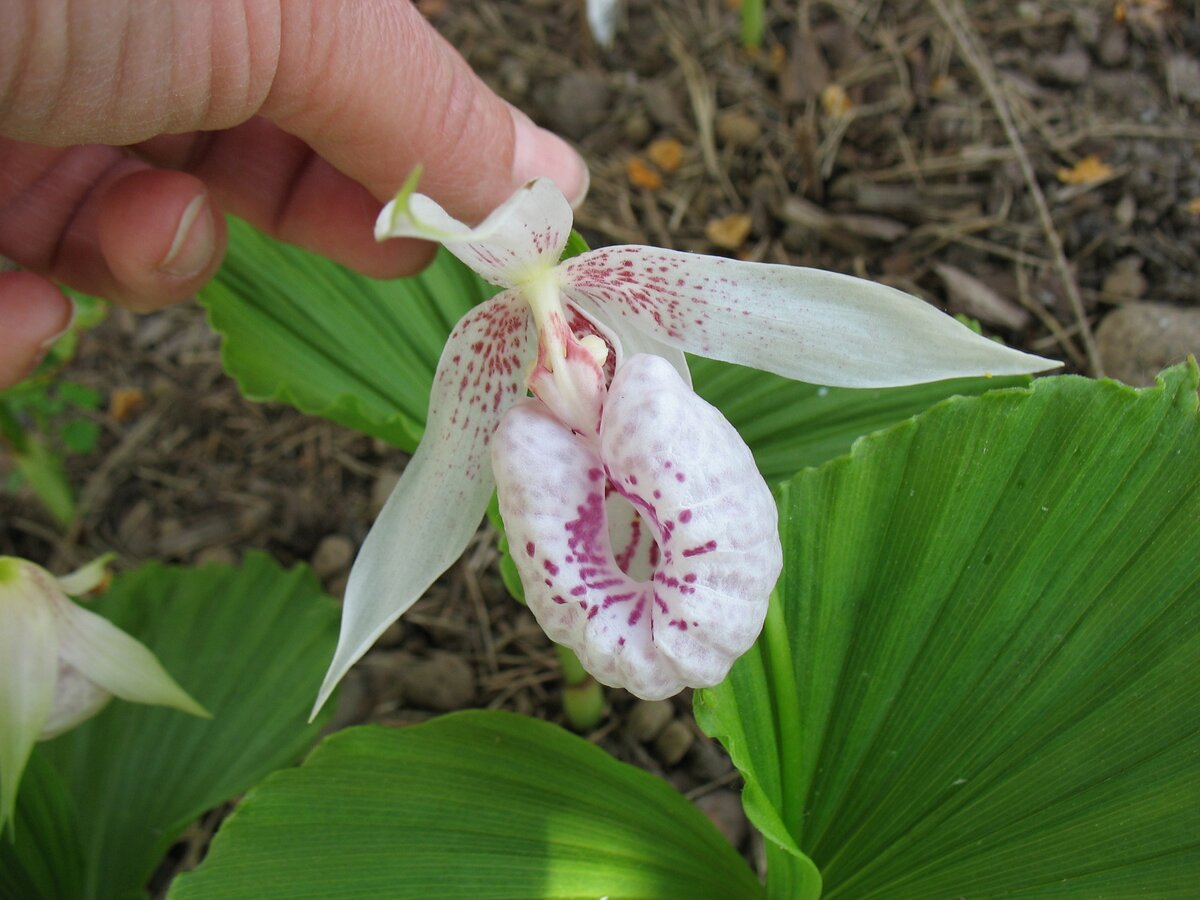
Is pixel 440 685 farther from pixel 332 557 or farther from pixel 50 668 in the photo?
pixel 50 668

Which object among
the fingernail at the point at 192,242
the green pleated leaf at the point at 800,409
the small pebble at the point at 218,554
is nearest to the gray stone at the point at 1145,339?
the green pleated leaf at the point at 800,409

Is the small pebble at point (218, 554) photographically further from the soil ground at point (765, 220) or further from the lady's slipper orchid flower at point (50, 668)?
the lady's slipper orchid flower at point (50, 668)

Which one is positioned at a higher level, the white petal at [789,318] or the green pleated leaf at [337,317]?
the white petal at [789,318]

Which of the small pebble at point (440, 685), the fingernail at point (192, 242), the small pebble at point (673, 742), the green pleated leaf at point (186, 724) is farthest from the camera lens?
the small pebble at point (440, 685)

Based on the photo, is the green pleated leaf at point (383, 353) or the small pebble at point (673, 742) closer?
the green pleated leaf at point (383, 353)

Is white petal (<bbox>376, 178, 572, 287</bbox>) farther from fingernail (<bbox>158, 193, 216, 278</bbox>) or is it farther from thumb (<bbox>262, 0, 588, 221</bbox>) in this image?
fingernail (<bbox>158, 193, 216, 278</bbox>)

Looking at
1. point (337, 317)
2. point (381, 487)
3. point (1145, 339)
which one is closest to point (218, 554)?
point (381, 487)

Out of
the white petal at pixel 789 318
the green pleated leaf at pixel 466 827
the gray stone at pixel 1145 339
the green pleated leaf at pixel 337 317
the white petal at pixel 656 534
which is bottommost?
the green pleated leaf at pixel 466 827
